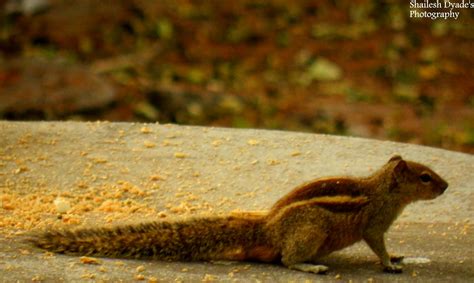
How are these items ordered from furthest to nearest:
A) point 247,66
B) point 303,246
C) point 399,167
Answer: point 247,66 → point 399,167 → point 303,246

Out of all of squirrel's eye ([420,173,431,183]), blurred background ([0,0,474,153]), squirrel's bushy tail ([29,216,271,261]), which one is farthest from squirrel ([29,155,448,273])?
blurred background ([0,0,474,153])

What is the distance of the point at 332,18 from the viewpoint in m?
14.8

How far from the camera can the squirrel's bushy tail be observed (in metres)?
4.62

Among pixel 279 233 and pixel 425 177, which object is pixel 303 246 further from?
pixel 425 177

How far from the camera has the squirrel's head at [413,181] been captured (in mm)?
4801

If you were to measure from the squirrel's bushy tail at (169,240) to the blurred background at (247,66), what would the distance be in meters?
6.06

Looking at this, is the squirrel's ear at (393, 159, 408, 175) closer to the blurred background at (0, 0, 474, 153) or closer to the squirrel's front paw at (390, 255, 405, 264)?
the squirrel's front paw at (390, 255, 405, 264)

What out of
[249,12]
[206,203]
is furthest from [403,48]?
[206,203]

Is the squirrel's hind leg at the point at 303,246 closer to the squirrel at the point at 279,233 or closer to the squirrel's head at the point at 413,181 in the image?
the squirrel at the point at 279,233

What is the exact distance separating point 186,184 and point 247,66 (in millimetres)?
7294

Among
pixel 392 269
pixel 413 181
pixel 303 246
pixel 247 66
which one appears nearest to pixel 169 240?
pixel 303 246

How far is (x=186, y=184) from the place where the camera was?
6125 mm

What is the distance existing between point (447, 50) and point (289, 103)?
2.70m

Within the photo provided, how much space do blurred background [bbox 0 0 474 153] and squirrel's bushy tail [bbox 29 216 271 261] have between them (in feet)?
19.9
